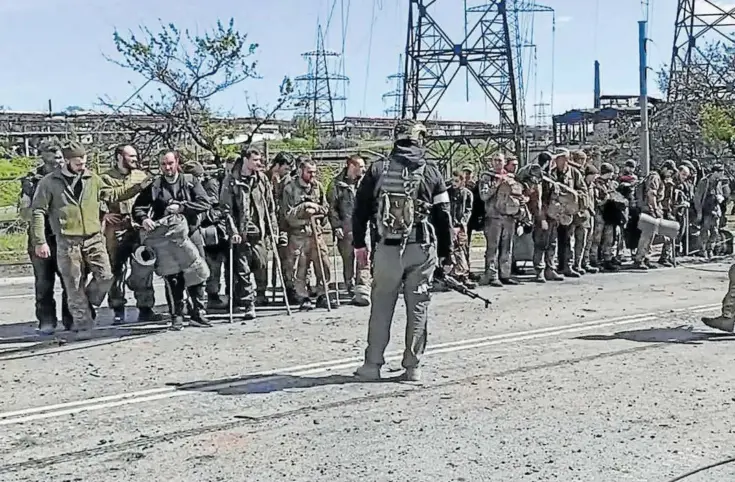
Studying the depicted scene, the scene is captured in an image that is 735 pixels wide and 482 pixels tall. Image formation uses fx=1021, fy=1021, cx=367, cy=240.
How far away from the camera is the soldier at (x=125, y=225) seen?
1127cm

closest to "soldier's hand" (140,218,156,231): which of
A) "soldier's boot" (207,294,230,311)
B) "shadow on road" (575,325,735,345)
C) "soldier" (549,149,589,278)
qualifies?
"soldier's boot" (207,294,230,311)

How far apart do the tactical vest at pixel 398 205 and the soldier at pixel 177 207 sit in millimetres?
3425

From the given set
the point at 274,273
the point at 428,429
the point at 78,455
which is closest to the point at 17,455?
the point at 78,455

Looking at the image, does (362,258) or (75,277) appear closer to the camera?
(75,277)

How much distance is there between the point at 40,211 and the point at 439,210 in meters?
4.42

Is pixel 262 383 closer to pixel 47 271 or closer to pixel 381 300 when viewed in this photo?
pixel 381 300

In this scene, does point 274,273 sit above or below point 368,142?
below

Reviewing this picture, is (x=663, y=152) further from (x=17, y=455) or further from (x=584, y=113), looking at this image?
(x=17, y=455)

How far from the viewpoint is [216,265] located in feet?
39.3

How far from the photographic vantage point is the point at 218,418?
7207 millimetres

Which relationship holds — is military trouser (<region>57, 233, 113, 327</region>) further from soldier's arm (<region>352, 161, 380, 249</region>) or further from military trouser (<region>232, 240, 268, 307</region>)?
soldier's arm (<region>352, 161, 380, 249</region>)

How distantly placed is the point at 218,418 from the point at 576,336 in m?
4.49

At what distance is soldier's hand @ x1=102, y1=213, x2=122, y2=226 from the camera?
1131cm

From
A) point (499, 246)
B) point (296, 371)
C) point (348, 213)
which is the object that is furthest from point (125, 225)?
point (499, 246)
